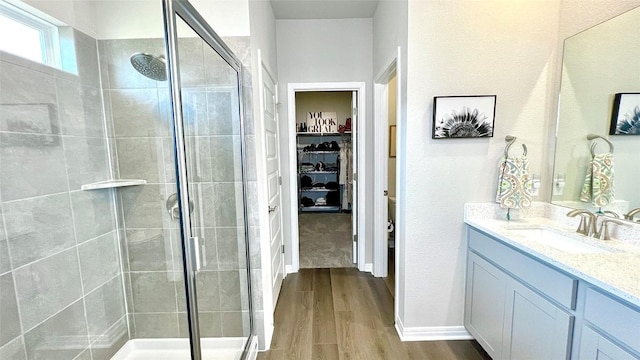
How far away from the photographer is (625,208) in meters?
1.39

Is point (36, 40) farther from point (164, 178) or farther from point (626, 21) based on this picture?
point (626, 21)

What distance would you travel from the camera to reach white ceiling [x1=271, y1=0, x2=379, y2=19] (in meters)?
2.48

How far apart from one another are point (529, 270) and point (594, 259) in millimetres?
260

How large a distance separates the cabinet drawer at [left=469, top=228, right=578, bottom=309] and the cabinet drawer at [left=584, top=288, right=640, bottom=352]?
0.07 metres

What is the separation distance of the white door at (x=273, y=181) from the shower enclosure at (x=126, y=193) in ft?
1.51

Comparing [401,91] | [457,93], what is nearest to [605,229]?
[457,93]

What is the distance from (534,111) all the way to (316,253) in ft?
9.15

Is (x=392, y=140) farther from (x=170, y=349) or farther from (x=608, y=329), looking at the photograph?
(x=170, y=349)

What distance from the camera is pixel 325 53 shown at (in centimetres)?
285

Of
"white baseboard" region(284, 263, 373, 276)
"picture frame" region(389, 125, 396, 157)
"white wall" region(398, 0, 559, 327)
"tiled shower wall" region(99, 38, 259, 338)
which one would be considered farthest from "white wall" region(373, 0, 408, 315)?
"picture frame" region(389, 125, 396, 157)

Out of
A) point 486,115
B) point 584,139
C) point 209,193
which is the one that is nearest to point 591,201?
point 584,139

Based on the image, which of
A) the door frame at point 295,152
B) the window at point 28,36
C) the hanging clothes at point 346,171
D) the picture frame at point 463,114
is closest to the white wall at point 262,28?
the door frame at point 295,152

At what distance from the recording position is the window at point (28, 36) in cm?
112

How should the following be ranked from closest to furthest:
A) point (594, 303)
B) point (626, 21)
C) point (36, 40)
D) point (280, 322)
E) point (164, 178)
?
point (594, 303) < point (36, 40) < point (626, 21) < point (164, 178) < point (280, 322)
